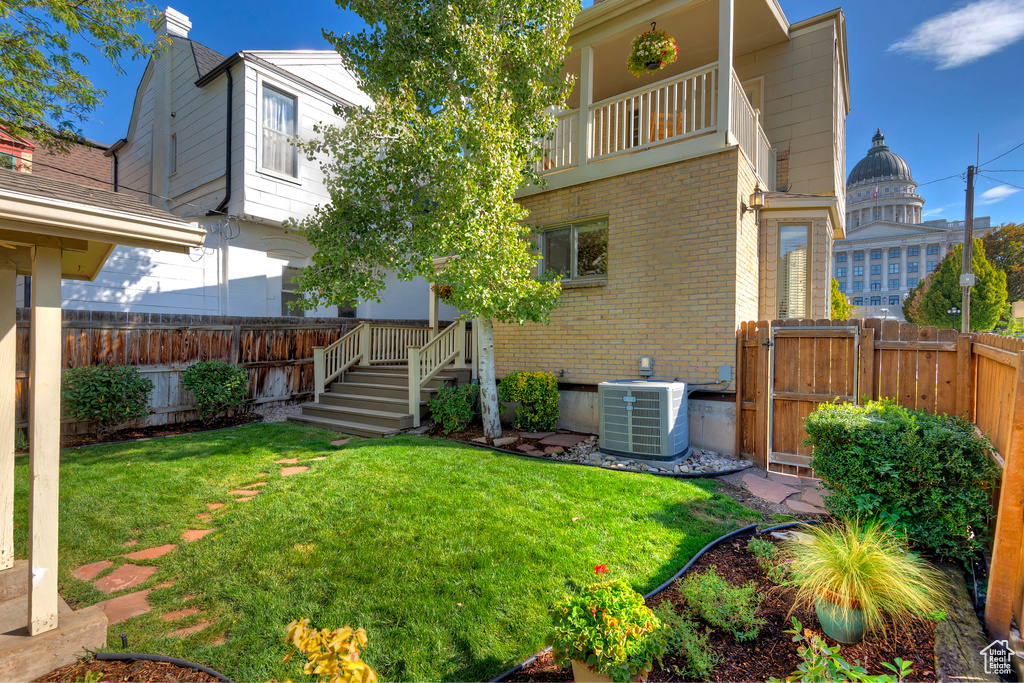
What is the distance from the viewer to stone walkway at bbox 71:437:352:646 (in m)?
2.65

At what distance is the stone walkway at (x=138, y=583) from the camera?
2654 mm

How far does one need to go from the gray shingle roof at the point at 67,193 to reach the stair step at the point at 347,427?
212 inches

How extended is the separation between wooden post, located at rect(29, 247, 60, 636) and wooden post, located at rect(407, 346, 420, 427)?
5726 millimetres

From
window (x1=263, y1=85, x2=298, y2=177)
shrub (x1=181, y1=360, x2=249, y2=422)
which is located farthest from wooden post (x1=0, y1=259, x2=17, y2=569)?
window (x1=263, y1=85, x2=298, y2=177)

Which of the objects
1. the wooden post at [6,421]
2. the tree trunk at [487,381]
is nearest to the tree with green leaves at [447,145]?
the tree trunk at [487,381]

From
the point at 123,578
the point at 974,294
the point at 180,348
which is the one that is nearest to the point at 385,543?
the point at 123,578

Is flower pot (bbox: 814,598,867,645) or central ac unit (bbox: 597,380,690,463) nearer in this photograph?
flower pot (bbox: 814,598,867,645)

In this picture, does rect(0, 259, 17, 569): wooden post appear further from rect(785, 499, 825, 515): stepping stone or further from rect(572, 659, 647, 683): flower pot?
rect(785, 499, 825, 515): stepping stone

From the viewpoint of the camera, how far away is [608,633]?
1.94m

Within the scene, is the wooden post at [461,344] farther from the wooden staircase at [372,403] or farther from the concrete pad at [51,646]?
the concrete pad at [51,646]

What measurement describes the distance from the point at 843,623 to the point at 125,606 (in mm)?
4280

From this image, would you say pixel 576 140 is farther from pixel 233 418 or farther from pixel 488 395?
pixel 233 418

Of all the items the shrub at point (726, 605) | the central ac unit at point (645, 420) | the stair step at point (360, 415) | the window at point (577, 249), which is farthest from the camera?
the stair step at point (360, 415)

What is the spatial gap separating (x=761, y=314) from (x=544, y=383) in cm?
417
